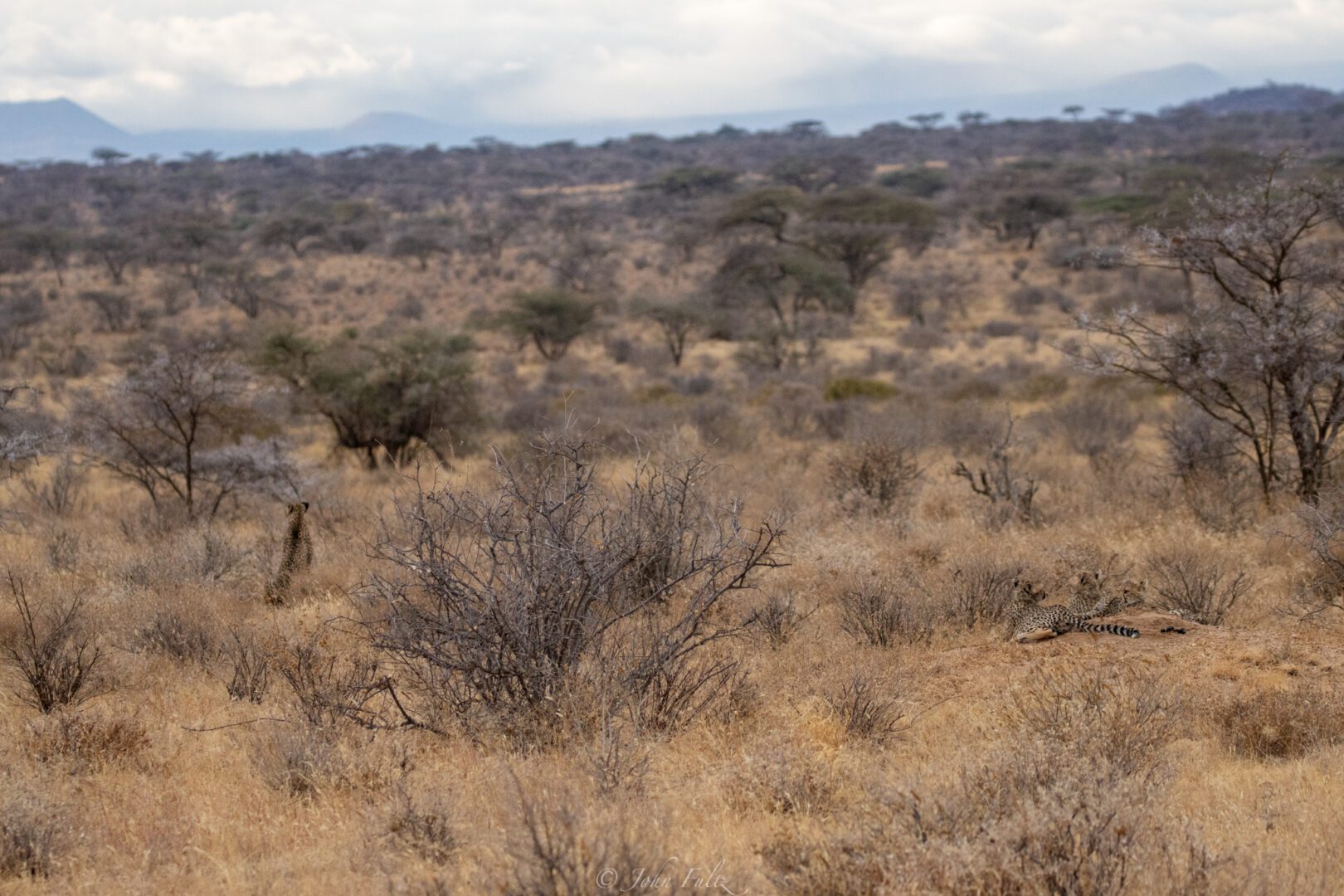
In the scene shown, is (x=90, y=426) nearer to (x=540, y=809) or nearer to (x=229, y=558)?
(x=229, y=558)

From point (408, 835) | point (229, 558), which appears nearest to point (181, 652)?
point (229, 558)

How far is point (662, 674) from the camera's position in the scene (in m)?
5.44

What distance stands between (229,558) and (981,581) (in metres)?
Answer: 6.37

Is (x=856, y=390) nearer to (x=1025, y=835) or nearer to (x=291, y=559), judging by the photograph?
(x=291, y=559)

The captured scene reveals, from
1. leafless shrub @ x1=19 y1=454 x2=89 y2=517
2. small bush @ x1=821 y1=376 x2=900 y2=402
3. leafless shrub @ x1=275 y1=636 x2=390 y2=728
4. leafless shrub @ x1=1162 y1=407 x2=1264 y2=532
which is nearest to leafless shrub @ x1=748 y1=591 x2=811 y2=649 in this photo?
leafless shrub @ x1=275 y1=636 x2=390 y2=728

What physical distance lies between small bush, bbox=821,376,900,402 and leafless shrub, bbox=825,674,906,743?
13478mm

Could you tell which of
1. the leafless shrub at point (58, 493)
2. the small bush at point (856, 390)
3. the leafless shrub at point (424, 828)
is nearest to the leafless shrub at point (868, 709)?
the leafless shrub at point (424, 828)

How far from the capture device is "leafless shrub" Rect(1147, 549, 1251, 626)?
274 inches

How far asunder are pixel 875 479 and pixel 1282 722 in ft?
20.3

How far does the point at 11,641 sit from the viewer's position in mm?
6523

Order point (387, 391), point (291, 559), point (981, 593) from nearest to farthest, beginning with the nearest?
1. point (981, 593)
2. point (291, 559)
3. point (387, 391)

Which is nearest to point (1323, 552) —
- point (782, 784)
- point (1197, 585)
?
point (1197, 585)

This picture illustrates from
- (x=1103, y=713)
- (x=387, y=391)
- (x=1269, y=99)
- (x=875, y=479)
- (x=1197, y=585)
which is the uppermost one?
(x=1269, y=99)

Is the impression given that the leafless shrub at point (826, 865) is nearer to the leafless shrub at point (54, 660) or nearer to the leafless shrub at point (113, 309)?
the leafless shrub at point (54, 660)
